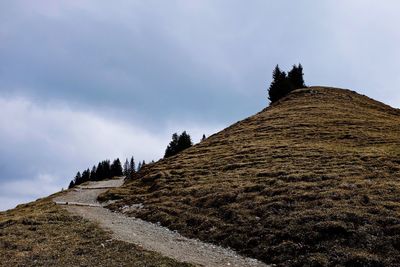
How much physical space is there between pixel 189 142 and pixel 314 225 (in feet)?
272

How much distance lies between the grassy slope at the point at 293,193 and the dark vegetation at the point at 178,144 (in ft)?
124

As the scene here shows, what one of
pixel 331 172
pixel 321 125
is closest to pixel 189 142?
pixel 321 125

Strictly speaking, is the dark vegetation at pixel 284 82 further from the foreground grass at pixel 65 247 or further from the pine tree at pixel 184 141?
the foreground grass at pixel 65 247

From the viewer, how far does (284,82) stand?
11700cm

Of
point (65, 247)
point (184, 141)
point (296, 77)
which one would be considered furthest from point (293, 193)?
point (296, 77)

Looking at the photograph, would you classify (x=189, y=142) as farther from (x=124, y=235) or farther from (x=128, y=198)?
(x=124, y=235)

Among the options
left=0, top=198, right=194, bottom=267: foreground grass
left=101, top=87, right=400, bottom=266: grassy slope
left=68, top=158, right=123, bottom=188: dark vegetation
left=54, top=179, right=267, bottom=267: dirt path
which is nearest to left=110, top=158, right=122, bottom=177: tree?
left=68, top=158, right=123, bottom=188: dark vegetation

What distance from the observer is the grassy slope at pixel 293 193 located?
2159cm

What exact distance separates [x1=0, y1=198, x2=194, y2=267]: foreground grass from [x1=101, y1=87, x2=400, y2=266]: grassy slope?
18.8 feet

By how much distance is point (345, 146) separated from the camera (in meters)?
48.6

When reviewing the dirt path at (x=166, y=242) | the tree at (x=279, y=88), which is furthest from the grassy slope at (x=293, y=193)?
the tree at (x=279, y=88)

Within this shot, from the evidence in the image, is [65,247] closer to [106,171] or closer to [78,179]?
[106,171]

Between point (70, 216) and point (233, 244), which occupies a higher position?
point (70, 216)

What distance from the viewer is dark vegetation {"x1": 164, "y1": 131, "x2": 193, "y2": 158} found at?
342ft
